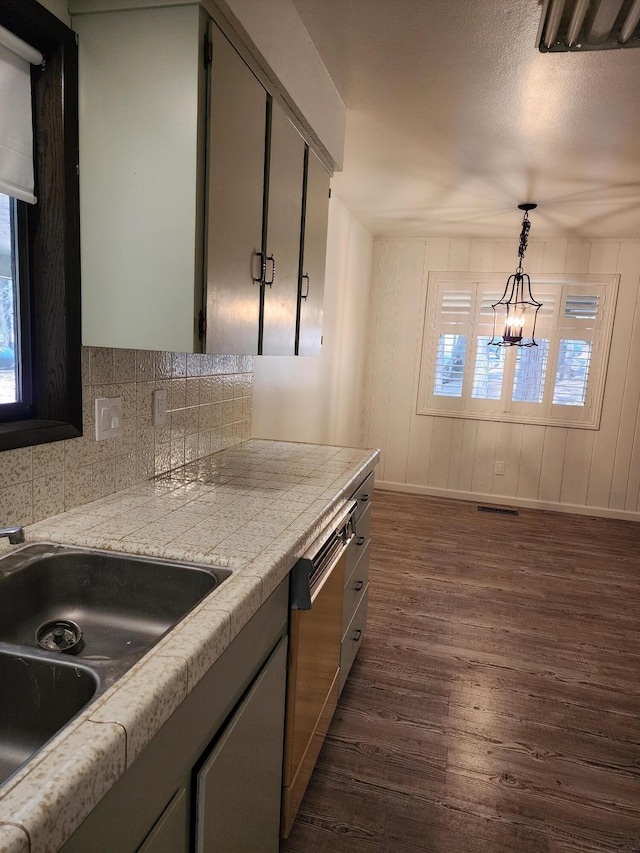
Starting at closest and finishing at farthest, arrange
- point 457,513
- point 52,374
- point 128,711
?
1. point 128,711
2. point 52,374
3. point 457,513

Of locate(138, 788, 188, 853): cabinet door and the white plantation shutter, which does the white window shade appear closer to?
locate(138, 788, 188, 853): cabinet door

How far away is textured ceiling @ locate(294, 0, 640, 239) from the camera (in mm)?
1910

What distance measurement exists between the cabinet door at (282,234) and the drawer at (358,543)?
76cm

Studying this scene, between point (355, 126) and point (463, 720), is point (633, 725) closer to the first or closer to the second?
point (463, 720)

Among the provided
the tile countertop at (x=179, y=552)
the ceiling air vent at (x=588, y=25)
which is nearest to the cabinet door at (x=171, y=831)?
the tile countertop at (x=179, y=552)

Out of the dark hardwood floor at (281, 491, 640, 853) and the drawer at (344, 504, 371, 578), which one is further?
the drawer at (344, 504, 371, 578)

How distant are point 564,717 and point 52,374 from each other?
2.31 meters

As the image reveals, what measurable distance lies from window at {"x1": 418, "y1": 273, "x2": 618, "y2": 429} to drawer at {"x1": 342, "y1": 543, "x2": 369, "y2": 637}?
3.27 metres

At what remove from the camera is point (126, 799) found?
73 centimetres

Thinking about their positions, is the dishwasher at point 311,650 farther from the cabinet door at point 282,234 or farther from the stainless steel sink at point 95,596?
the cabinet door at point 282,234

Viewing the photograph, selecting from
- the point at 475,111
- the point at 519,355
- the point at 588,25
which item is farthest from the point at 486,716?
the point at 519,355

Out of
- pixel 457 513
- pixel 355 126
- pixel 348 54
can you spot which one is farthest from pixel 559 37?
pixel 457 513

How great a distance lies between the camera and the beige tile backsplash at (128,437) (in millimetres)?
1337

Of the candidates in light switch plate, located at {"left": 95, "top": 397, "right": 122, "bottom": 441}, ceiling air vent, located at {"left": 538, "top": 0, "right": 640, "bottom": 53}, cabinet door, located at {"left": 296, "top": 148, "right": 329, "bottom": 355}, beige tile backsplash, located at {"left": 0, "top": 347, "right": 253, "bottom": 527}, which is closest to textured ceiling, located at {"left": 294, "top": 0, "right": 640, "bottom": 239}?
ceiling air vent, located at {"left": 538, "top": 0, "right": 640, "bottom": 53}
